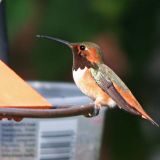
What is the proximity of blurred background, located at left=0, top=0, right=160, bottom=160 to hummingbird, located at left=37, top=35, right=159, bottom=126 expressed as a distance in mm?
1605

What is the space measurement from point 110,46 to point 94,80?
2018mm

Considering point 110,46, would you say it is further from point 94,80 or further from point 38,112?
point 38,112

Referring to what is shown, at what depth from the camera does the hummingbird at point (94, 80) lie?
2.94 metres

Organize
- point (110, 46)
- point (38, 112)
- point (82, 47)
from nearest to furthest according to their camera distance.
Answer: point (38, 112)
point (82, 47)
point (110, 46)

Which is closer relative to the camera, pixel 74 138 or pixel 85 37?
pixel 74 138

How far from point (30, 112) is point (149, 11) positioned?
265cm

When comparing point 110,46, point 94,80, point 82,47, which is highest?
point 82,47

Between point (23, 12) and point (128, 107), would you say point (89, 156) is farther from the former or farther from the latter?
point (23, 12)

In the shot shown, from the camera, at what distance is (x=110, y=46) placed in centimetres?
500

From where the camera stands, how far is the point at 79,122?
116 inches

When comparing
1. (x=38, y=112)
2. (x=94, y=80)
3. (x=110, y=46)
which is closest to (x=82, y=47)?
(x=94, y=80)

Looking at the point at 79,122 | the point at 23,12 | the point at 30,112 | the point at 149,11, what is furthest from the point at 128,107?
the point at 149,11

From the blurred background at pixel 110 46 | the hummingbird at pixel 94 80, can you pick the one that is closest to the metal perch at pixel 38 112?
the hummingbird at pixel 94 80

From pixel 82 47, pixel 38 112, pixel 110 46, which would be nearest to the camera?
pixel 38 112
